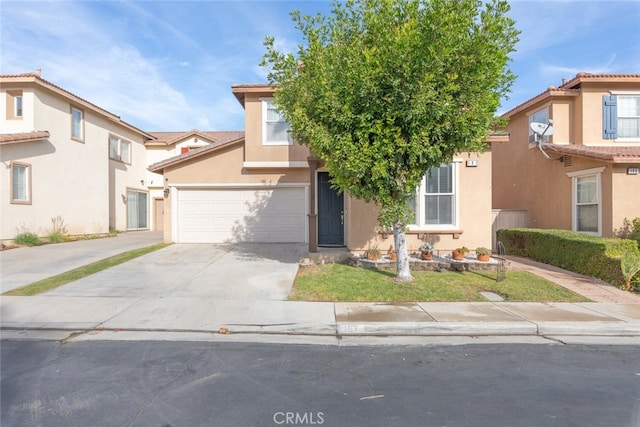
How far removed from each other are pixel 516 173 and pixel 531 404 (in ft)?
44.7

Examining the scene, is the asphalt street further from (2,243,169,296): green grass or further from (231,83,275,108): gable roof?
(231,83,275,108): gable roof

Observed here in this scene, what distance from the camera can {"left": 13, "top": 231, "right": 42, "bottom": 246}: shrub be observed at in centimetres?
1248

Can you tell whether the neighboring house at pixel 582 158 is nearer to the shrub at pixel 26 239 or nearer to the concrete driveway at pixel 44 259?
the concrete driveway at pixel 44 259

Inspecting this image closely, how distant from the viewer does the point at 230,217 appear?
43.4 feet

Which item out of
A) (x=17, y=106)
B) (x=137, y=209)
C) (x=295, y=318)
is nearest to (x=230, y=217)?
(x=295, y=318)

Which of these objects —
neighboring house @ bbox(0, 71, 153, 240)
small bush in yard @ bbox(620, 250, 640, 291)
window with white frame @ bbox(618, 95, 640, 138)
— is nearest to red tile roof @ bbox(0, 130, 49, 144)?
neighboring house @ bbox(0, 71, 153, 240)

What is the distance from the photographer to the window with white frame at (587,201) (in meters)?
10.6

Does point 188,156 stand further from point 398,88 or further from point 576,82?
point 576,82

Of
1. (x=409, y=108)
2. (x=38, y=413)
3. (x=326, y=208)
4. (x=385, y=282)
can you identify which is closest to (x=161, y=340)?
(x=38, y=413)

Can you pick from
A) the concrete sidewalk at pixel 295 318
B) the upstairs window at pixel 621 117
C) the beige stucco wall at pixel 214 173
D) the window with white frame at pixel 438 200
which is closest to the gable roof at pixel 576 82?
the upstairs window at pixel 621 117

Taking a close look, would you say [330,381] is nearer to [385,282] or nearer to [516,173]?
[385,282]

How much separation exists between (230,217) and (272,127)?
3.81m

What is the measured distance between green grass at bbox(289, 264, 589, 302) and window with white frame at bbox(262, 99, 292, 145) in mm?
5902

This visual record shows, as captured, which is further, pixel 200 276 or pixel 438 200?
pixel 438 200
